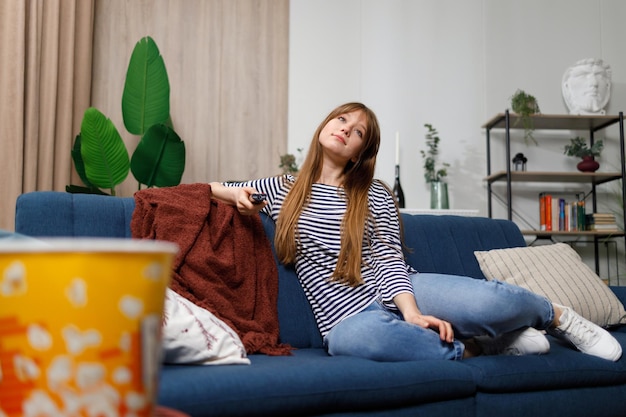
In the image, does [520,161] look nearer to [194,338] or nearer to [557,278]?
[557,278]

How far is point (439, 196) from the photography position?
3922 millimetres

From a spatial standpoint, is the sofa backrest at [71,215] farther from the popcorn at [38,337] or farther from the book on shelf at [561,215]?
the book on shelf at [561,215]

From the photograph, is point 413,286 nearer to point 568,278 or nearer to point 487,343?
point 487,343

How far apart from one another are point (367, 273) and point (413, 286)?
0.48 ft

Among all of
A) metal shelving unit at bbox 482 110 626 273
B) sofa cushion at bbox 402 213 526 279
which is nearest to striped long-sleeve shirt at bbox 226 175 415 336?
sofa cushion at bbox 402 213 526 279

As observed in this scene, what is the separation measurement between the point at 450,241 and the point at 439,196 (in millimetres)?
1607

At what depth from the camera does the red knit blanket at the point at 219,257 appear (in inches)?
66.5

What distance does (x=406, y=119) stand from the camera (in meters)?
4.06

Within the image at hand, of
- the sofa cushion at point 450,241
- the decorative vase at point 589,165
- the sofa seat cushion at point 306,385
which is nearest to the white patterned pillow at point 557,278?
the sofa cushion at point 450,241

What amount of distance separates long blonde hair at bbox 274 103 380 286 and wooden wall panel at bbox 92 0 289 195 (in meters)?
1.81

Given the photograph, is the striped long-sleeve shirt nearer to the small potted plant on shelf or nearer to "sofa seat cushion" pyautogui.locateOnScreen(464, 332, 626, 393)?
"sofa seat cushion" pyautogui.locateOnScreen(464, 332, 626, 393)

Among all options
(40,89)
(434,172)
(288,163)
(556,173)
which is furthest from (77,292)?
(556,173)

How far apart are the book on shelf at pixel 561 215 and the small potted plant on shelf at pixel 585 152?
227mm

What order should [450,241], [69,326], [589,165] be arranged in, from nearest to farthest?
[69,326] → [450,241] → [589,165]
